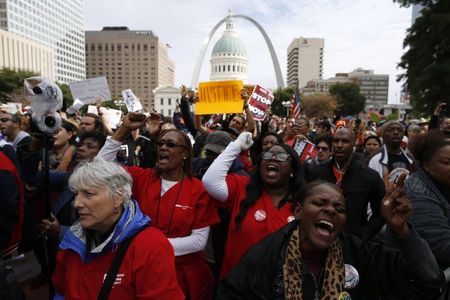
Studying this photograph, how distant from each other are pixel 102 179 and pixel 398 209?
1595mm

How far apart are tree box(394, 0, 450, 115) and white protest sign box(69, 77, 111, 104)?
19782mm

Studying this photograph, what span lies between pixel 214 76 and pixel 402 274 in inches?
4158

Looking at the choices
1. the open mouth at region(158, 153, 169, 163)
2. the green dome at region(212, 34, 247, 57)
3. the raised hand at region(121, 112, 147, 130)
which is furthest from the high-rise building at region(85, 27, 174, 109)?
the open mouth at region(158, 153, 169, 163)

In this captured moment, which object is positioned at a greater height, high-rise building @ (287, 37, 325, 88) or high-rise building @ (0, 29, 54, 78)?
high-rise building @ (287, 37, 325, 88)

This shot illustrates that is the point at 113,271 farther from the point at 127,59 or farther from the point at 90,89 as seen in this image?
the point at 127,59

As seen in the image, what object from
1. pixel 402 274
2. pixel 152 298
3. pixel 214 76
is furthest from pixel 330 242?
pixel 214 76

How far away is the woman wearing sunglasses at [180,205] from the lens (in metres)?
2.66

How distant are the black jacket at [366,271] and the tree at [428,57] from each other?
73.1 feet

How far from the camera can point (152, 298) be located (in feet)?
6.12

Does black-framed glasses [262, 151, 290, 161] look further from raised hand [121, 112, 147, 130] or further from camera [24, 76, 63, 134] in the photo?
camera [24, 76, 63, 134]

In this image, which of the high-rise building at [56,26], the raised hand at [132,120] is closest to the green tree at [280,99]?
the raised hand at [132,120]

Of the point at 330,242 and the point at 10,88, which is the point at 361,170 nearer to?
the point at 330,242

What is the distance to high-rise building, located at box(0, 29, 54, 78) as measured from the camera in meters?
87.8

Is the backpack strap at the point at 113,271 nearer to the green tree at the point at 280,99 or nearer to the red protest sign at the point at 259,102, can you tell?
the red protest sign at the point at 259,102
